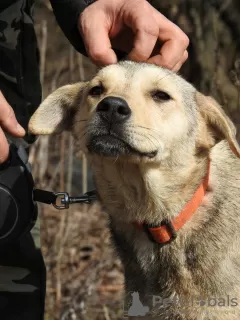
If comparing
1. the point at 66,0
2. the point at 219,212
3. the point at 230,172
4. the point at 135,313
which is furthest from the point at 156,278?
the point at 66,0

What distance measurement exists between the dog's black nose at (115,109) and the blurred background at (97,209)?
7.67ft

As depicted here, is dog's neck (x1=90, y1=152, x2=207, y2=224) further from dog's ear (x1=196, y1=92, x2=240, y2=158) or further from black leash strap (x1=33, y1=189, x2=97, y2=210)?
black leash strap (x1=33, y1=189, x2=97, y2=210)

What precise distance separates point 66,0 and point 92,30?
15.2 inches

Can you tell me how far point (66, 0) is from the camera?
4320mm

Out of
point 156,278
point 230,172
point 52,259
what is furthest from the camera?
point 52,259

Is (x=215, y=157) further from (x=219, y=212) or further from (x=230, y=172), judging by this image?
(x=219, y=212)

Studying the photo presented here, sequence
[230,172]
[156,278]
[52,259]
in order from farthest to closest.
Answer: [52,259]
[230,172]
[156,278]

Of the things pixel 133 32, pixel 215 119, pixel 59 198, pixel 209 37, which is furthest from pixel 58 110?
pixel 209 37

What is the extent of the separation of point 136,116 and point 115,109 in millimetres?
126

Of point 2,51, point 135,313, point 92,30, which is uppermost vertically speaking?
point 92,30

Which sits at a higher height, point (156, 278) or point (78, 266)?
point (156, 278)

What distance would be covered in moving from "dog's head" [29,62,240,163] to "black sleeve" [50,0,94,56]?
282 millimetres

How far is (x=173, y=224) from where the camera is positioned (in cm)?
390

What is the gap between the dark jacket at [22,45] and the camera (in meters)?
4.25
